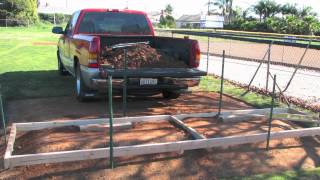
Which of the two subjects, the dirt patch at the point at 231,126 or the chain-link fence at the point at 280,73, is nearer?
the dirt patch at the point at 231,126

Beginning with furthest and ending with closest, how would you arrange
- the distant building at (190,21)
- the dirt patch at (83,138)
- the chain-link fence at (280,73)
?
the distant building at (190,21) → the chain-link fence at (280,73) → the dirt patch at (83,138)

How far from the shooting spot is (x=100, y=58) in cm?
769

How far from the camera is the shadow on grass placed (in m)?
9.34

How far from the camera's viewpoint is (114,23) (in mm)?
9445

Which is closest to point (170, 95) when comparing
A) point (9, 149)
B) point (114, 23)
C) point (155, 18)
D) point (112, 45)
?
point (112, 45)

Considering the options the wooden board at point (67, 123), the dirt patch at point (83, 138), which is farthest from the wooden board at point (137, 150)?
the wooden board at point (67, 123)

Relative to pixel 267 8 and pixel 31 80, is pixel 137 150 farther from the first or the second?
pixel 267 8

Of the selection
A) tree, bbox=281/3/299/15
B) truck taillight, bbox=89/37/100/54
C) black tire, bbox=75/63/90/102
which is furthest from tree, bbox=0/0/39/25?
truck taillight, bbox=89/37/100/54

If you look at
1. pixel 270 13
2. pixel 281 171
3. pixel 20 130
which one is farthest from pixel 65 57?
pixel 270 13

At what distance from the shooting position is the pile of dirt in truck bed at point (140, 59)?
786 cm

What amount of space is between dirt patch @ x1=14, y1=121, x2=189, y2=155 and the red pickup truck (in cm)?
123

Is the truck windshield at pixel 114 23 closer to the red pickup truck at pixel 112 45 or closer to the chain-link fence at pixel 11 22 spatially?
the red pickup truck at pixel 112 45

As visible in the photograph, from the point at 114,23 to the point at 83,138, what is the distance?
166 inches

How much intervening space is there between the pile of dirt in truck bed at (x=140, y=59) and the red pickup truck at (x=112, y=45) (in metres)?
0.20
